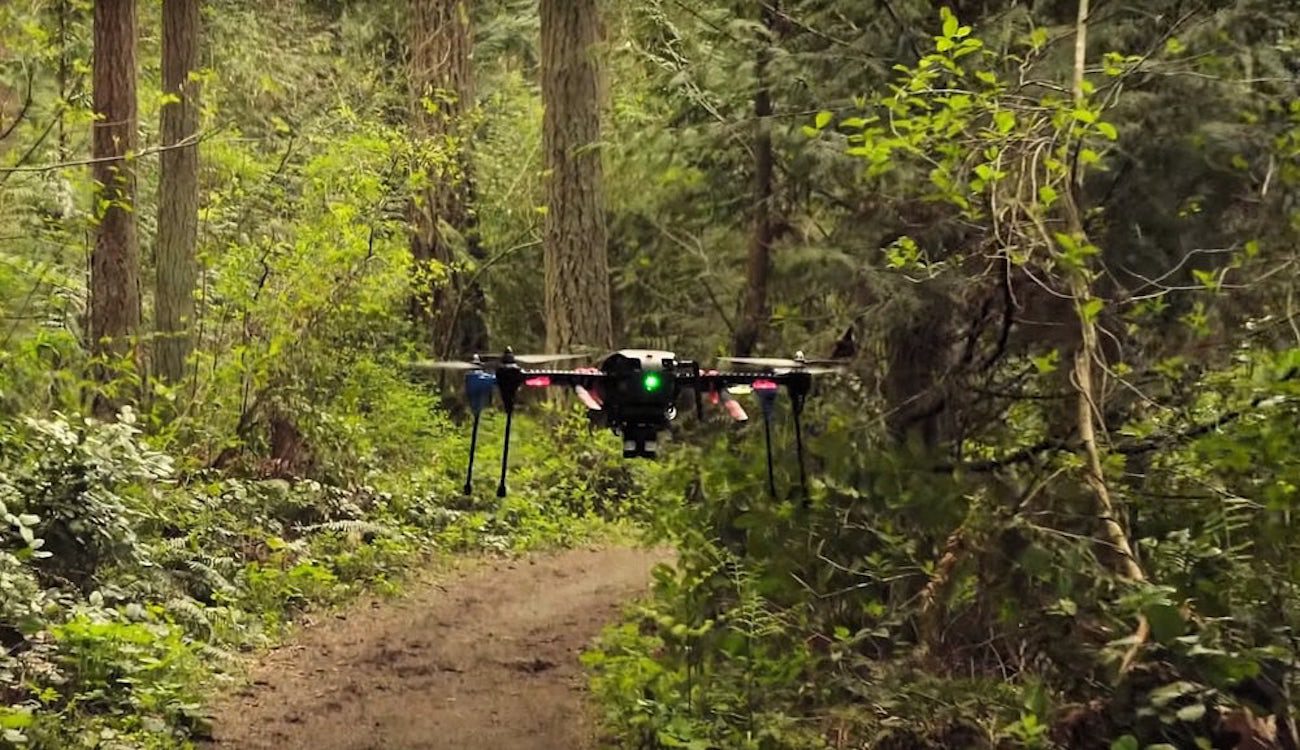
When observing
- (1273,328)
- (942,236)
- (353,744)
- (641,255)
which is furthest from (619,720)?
(641,255)

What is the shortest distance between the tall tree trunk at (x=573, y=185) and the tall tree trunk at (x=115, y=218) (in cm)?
508

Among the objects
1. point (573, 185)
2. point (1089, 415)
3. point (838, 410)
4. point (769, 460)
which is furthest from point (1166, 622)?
point (573, 185)

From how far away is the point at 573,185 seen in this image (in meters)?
16.0

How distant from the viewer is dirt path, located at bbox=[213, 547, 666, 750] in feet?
25.8

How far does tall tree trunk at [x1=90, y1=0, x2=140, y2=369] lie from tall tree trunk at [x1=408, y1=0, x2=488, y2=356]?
5.09m

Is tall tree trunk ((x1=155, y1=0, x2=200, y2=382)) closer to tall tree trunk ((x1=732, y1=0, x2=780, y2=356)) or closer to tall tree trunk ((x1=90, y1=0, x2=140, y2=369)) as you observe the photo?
tall tree trunk ((x1=90, y1=0, x2=140, y2=369))

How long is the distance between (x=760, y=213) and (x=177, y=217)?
6556 millimetres

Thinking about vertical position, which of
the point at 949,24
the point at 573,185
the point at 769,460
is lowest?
the point at 769,460

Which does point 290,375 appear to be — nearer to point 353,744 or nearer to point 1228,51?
point 353,744

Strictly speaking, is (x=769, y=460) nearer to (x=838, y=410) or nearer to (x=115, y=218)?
(x=838, y=410)

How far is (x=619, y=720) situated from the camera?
318 inches

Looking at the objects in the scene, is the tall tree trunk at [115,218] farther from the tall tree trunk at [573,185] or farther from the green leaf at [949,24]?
the green leaf at [949,24]

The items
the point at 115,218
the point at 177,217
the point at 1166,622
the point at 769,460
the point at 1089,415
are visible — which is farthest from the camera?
the point at 177,217

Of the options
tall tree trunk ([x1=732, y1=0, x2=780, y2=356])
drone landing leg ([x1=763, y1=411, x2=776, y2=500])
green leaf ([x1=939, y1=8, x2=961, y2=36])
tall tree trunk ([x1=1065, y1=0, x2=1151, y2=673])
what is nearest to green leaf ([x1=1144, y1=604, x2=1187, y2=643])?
tall tree trunk ([x1=1065, y1=0, x2=1151, y2=673])
